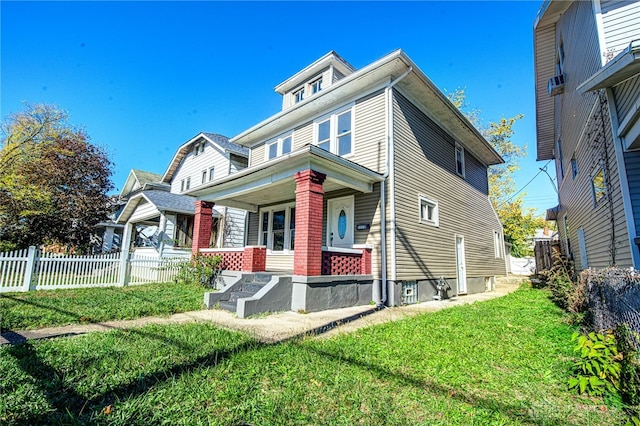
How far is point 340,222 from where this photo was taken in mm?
9562

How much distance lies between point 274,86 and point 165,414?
49.5 feet

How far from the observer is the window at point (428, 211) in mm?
9844

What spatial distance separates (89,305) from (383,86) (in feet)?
31.5

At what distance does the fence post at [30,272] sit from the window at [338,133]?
370 inches

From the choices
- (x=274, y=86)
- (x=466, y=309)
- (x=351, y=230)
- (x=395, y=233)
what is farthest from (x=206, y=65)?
(x=466, y=309)

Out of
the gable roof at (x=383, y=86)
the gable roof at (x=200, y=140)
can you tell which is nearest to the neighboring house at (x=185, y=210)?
the gable roof at (x=200, y=140)

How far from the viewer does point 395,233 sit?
8258 millimetres

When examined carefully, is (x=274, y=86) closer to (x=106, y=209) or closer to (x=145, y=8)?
(x=145, y=8)

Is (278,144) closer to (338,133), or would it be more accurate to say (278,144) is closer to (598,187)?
(338,133)

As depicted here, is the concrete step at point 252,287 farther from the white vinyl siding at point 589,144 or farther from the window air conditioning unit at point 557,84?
the window air conditioning unit at point 557,84

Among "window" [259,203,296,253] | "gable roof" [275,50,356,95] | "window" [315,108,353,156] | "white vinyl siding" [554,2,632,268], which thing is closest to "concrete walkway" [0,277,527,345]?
"window" [259,203,296,253]

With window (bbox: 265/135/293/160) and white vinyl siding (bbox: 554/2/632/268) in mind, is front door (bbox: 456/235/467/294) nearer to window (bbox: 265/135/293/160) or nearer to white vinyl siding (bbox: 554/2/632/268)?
white vinyl siding (bbox: 554/2/632/268)

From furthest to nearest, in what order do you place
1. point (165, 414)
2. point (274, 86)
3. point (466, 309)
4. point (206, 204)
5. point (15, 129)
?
1. point (15, 129)
2. point (274, 86)
3. point (206, 204)
4. point (466, 309)
5. point (165, 414)

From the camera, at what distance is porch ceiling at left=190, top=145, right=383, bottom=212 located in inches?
278
